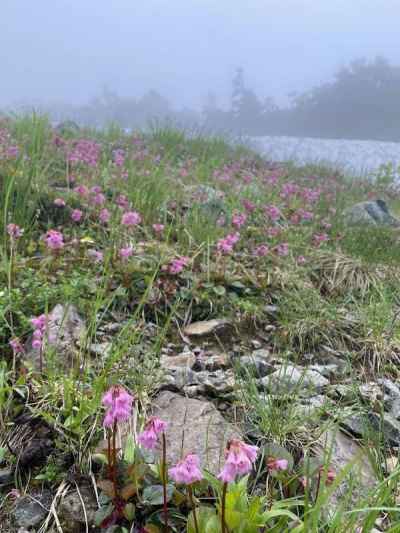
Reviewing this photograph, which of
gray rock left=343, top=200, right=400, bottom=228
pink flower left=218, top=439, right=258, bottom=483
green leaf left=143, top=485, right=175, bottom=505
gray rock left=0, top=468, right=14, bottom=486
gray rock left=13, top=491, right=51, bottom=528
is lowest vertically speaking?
gray rock left=343, top=200, right=400, bottom=228

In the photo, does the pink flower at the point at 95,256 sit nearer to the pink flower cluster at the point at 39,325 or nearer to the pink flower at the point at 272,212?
the pink flower cluster at the point at 39,325

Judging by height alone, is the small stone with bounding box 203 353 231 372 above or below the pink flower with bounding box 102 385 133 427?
below

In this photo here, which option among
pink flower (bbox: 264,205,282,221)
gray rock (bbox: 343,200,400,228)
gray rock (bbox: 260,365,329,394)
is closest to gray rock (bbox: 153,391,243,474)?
gray rock (bbox: 260,365,329,394)

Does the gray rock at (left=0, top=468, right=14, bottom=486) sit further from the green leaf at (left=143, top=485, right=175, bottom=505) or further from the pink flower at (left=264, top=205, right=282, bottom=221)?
the pink flower at (left=264, top=205, right=282, bottom=221)

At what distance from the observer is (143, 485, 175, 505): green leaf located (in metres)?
1.24

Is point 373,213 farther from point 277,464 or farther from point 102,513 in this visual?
point 102,513

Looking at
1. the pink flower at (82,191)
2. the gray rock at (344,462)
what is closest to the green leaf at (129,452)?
the gray rock at (344,462)

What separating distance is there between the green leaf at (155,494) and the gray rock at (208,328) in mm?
1400

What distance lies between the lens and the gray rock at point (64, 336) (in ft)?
6.31

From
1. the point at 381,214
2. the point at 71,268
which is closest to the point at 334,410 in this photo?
the point at 71,268

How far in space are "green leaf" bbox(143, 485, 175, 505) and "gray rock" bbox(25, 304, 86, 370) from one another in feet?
2.50

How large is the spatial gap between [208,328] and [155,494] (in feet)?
4.77

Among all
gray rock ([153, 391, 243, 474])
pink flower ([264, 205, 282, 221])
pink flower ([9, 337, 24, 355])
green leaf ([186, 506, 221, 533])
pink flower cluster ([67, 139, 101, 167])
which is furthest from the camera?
pink flower cluster ([67, 139, 101, 167])

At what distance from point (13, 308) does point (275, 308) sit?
1.71m
